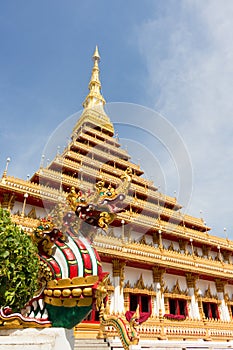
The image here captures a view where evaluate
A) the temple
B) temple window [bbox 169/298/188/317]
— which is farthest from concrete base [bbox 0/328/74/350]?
temple window [bbox 169/298/188/317]

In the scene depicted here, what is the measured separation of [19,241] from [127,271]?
1206 centimetres

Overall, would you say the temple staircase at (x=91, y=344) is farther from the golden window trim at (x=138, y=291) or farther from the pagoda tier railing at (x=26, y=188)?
the pagoda tier railing at (x=26, y=188)

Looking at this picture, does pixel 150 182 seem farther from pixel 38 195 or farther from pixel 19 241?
pixel 19 241

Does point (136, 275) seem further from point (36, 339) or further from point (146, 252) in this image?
point (36, 339)

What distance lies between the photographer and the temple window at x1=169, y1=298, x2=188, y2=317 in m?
19.4

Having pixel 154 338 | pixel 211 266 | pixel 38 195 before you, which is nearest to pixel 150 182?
pixel 211 266

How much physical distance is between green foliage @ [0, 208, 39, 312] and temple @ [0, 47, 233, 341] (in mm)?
6523

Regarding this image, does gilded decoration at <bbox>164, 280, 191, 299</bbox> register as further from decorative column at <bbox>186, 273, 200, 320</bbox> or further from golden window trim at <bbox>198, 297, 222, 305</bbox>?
golden window trim at <bbox>198, 297, 222, 305</bbox>

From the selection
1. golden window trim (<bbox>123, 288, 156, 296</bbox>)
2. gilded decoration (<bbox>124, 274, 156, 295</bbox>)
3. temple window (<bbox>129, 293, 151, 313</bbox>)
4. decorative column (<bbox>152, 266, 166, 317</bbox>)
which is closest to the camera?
golden window trim (<bbox>123, 288, 156, 296</bbox>)

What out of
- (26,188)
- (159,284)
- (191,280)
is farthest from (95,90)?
(159,284)

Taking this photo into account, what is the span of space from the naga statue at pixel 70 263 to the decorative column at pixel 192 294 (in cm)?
1445

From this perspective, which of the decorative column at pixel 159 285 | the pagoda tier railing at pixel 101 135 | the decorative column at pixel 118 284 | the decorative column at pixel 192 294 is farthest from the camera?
the pagoda tier railing at pixel 101 135

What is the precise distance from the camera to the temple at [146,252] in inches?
640

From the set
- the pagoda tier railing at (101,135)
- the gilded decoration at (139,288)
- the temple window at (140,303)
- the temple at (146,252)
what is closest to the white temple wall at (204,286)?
the temple at (146,252)
